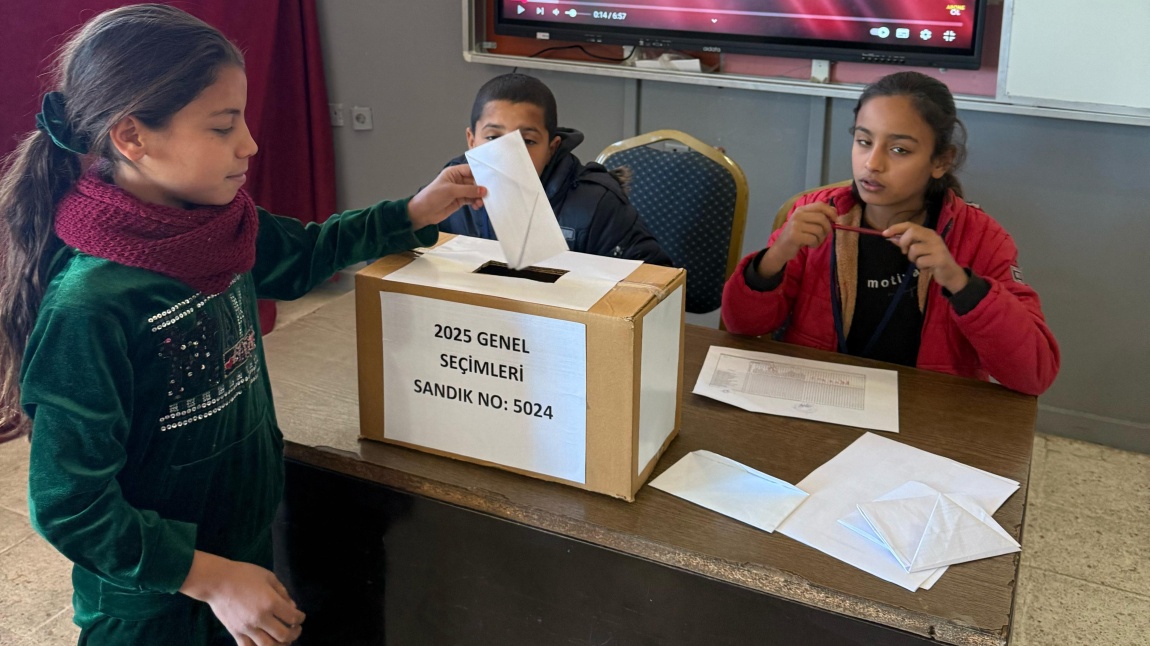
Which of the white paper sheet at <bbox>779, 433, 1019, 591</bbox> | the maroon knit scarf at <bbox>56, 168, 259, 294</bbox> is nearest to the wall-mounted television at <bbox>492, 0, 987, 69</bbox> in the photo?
the white paper sheet at <bbox>779, 433, 1019, 591</bbox>

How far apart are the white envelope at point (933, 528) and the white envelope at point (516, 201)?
48 cm

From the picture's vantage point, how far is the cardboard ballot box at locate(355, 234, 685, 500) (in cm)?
105

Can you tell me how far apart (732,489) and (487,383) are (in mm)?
318

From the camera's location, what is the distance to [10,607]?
204 centimetres

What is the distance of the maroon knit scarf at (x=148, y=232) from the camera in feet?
3.21

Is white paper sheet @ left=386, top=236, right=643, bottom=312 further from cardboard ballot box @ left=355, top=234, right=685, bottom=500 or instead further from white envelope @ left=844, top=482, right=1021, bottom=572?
white envelope @ left=844, top=482, right=1021, bottom=572

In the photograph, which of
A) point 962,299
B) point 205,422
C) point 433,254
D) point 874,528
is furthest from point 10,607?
point 962,299

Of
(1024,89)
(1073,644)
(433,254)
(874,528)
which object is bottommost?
(1073,644)

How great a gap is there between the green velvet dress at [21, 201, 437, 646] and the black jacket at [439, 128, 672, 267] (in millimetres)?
635

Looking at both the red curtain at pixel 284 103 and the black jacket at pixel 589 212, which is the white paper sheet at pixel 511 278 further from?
the red curtain at pixel 284 103

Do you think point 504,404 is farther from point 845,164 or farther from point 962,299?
point 845,164

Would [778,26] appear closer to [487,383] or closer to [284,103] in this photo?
[284,103]

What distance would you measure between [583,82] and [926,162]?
5.50 ft

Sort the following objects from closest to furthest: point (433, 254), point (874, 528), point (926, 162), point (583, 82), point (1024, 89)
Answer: point (874, 528) → point (433, 254) → point (926, 162) → point (1024, 89) → point (583, 82)
